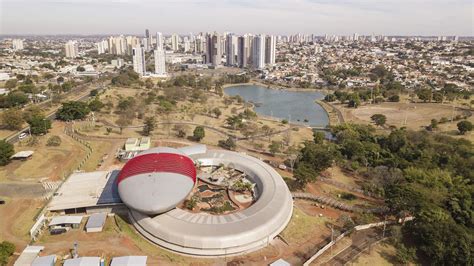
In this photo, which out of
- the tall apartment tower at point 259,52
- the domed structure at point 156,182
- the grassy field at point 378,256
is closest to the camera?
the grassy field at point 378,256

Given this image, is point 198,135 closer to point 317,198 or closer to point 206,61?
point 317,198

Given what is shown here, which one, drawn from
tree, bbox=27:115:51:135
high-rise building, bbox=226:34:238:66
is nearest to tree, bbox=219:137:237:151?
tree, bbox=27:115:51:135

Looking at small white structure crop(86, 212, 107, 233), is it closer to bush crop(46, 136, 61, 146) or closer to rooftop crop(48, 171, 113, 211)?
rooftop crop(48, 171, 113, 211)

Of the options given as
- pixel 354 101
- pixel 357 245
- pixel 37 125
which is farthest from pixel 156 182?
pixel 354 101

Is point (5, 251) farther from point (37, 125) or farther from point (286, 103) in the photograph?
point (286, 103)

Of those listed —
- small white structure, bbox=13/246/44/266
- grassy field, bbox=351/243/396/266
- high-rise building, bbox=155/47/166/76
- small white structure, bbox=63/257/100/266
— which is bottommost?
grassy field, bbox=351/243/396/266

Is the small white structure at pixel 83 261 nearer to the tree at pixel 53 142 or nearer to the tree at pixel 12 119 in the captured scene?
the tree at pixel 53 142

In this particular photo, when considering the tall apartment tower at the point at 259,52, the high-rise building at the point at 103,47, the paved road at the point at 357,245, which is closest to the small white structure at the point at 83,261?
the paved road at the point at 357,245
